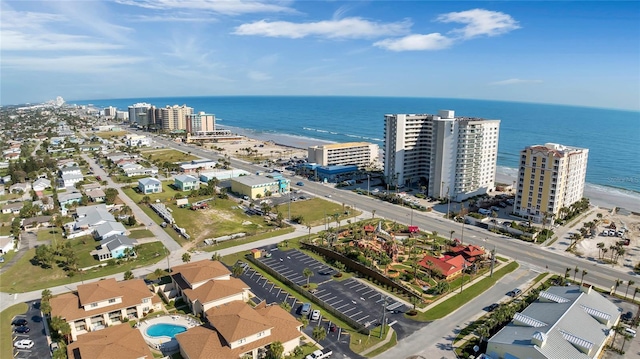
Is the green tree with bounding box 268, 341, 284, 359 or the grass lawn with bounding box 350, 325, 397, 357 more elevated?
the green tree with bounding box 268, 341, 284, 359

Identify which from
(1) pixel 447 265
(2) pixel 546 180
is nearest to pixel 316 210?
(1) pixel 447 265

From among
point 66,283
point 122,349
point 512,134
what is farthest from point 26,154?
point 512,134

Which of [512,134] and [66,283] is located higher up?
[512,134]

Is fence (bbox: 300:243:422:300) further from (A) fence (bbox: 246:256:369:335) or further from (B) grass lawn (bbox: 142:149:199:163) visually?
(B) grass lawn (bbox: 142:149:199:163)

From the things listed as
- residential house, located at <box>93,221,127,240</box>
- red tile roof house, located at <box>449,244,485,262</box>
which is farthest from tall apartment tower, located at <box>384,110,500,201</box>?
residential house, located at <box>93,221,127,240</box>

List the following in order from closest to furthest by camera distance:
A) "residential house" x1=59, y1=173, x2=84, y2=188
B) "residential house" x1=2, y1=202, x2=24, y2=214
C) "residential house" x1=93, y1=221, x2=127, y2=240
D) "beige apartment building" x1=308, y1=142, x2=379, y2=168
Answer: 1. "residential house" x1=93, y1=221, x2=127, y2=240
2. "residential house" x1=2, y1=202, x2=24, y2=214
3. "residential house" x1=59, y1=173, x2=84, y2=188
4. "beige apartment building" x1=308, y1=142, x2=379, y2=168

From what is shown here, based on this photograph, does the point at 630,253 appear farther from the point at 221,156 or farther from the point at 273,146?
the point at 273,146

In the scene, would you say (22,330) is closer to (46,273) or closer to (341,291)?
(46,273)
